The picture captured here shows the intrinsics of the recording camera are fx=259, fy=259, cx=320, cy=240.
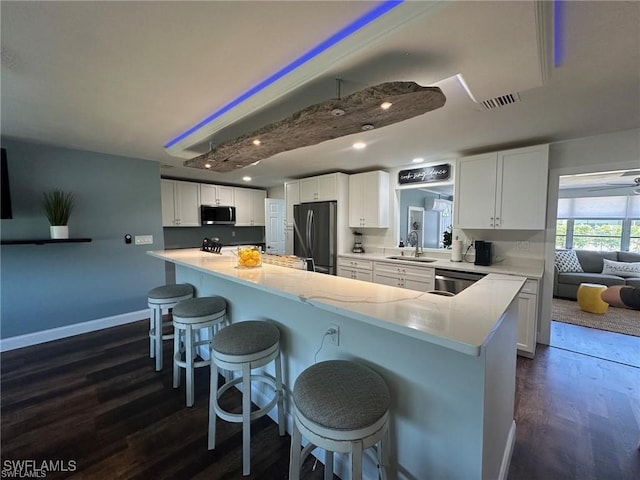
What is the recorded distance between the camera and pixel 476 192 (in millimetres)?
3170

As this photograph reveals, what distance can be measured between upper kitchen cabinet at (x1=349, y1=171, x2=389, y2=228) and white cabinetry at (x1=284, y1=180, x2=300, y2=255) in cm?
111

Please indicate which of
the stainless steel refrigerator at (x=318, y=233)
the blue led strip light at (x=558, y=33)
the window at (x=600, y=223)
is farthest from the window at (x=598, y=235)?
the blue led strip light at (x=558, y=33)

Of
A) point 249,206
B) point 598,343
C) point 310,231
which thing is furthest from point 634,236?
point 249,206

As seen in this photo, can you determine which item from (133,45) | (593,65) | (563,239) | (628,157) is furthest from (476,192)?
(563,239)

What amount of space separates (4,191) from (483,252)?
17.7ft

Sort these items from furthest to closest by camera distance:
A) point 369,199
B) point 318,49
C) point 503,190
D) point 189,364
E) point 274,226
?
point 274,226, point 369,199, point 503,190, point 189,364, point 318,49

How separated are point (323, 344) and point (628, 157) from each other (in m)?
3.50

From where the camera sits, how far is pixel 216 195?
548cm

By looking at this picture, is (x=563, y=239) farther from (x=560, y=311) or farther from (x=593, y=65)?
(x=593, y=65)

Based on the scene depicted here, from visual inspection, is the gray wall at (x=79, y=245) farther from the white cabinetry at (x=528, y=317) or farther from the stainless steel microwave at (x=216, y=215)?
the white cabinetry at (x=528, y=317)

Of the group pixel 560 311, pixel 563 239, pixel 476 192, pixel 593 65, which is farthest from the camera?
pixel 563 239

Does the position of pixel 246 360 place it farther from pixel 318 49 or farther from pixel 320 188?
pixel 320 188

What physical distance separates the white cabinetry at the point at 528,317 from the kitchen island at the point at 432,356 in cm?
146

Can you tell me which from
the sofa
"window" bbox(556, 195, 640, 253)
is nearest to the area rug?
the sofa
